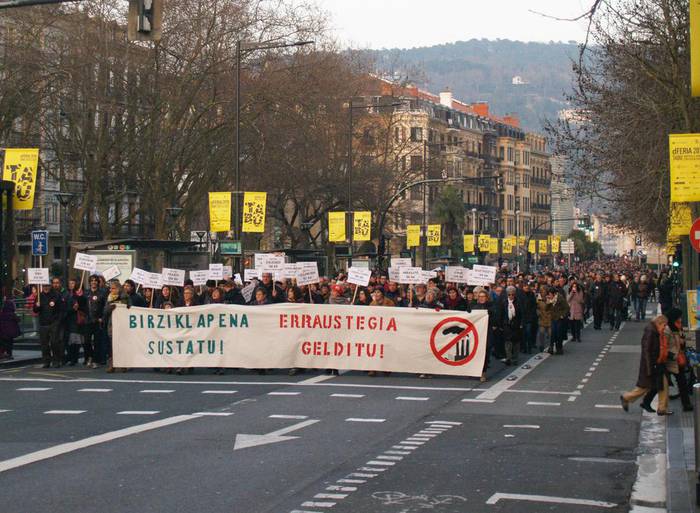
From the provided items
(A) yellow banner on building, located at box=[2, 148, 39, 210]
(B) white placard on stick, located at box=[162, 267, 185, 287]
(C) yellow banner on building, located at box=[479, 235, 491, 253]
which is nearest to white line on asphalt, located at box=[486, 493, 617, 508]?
(B) white placard on stick, located at box=[162, 267, 185, 287]

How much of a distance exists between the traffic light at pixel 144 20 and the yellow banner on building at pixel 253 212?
22364 mm

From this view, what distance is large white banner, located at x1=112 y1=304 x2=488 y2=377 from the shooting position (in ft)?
73.7

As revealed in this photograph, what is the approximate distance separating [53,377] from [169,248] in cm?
1352

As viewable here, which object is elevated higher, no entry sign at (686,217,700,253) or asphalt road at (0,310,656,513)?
no entry sign at (686,217,700,253)

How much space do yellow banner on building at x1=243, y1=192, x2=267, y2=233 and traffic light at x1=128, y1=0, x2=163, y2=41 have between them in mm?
22364

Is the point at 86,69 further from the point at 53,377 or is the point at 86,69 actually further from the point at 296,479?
the point at 296,479

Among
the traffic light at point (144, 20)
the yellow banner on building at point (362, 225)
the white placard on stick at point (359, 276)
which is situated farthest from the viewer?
the yellow banner on building at point (362, 225)

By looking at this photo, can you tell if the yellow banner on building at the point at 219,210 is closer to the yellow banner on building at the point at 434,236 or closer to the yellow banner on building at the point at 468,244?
the yellow banner on building at the point at 434,236

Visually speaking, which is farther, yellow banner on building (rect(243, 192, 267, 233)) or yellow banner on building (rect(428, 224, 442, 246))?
yellow banner on building (rect(428, 224, 442, 246))

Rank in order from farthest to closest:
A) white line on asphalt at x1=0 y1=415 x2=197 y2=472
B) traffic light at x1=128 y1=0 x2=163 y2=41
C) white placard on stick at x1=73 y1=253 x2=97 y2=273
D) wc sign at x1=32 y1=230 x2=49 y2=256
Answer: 1. wc sign at x1=32 y1=230 x2=49 y2=256
2. white placard on stick at x1=73 y1=253 x2=97 y2=273
3. traffic light at x1=128 y1=0 x2=163 y2=41
4. white line on asphalt at x1=0 y1=415 x2=197 y2=472

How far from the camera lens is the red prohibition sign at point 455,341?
22.3 metres

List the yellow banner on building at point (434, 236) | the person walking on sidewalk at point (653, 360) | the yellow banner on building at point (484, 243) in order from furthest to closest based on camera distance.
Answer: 1. the yellow banner on building at point (484, 243)
2. the yellow banner on building at point (434, 236)
3. the person walking on sidewalk at point (653, 360)

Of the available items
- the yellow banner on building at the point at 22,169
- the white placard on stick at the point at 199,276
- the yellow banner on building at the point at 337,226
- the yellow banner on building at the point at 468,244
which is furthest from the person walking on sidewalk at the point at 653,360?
the yellow banner on building at the point at 468,244

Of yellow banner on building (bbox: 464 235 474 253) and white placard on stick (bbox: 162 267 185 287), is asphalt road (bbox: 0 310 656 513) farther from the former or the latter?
yellow banner on building (bbox: 464 235 474 253)
